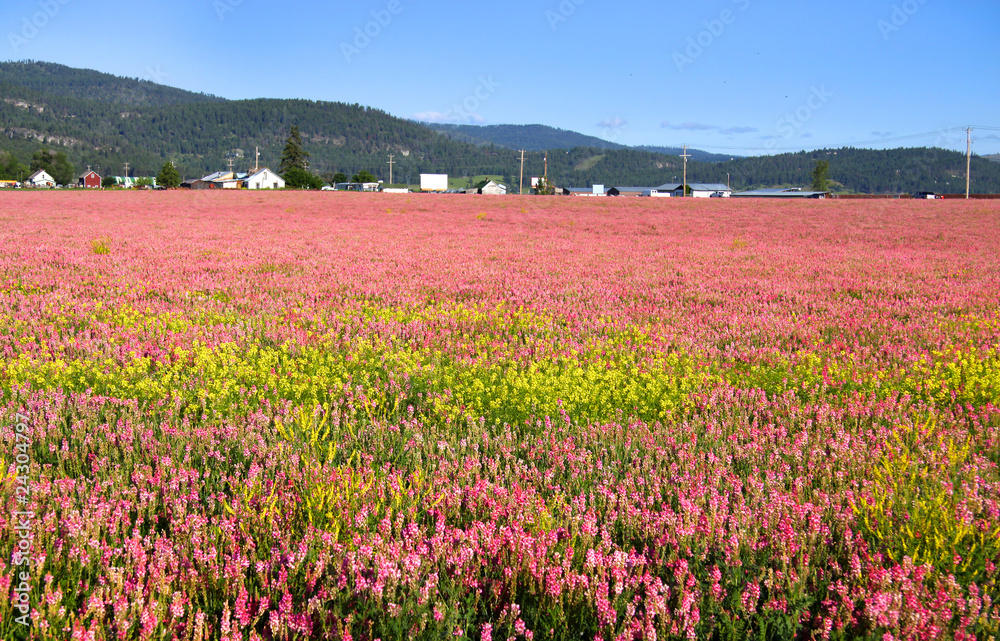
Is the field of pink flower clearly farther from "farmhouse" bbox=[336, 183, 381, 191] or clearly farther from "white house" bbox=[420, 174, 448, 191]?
"white house" bbox=[420, 174, 448, 191]

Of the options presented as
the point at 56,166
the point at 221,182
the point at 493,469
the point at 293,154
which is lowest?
the point at 493,469

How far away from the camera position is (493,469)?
337 cm

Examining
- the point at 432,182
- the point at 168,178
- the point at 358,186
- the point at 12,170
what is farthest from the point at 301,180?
the point at 12,170

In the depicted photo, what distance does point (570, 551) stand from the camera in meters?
2.51

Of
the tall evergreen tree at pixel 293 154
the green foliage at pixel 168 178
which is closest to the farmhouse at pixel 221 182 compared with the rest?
the tall evergreen tree at pixel 293 154

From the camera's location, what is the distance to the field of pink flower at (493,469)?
2.34m

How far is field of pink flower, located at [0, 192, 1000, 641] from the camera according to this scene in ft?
7.66

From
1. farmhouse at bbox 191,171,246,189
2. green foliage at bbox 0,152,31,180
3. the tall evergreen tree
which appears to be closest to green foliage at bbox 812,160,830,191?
the tall evergreen tree

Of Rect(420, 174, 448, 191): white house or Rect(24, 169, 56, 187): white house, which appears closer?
Rect(420, 174, 448, 191): white house

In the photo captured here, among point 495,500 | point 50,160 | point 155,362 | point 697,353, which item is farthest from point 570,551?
point 50,160

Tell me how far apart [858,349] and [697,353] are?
174 cm

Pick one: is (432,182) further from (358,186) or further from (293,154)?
(358,186)

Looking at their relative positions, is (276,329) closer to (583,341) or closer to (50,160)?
(583,341)

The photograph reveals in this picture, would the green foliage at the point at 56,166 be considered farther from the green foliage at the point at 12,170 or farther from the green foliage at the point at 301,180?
the green foliage at the point at 301,180
